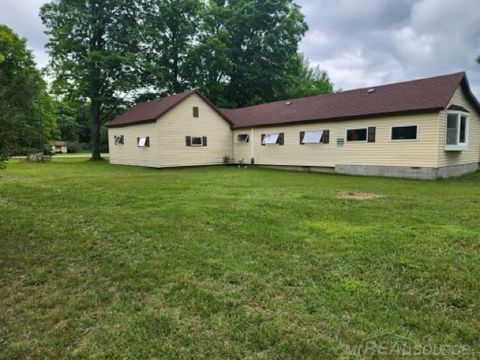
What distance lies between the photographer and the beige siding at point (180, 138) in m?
19.4

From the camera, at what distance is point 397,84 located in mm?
16469

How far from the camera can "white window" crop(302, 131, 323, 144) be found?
56.4 ft

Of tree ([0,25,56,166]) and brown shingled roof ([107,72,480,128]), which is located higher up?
brown shingled roof ([107,72,480,128])

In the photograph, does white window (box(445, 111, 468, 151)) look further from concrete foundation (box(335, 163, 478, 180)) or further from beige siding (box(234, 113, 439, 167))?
beige siding (box(234, 113, 439, 167))

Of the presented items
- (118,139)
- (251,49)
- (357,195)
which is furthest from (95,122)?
(357,195)

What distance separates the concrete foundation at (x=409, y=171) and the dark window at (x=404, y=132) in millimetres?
1218

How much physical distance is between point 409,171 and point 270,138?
25.4 feet

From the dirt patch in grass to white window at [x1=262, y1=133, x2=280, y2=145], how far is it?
393 inches

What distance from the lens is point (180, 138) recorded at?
65.7ft

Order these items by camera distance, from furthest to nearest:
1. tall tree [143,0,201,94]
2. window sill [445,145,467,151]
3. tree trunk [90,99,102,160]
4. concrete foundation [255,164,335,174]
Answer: tall tree [143,0,201,94] < tree trunk [90,99,102,160] < concrete foundation [255,164,335,174] < window sill [445,145,467,151]

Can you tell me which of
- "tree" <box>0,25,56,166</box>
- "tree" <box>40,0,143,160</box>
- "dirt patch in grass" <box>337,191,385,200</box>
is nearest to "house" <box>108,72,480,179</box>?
"tree" <box>40,0,143,160</box>

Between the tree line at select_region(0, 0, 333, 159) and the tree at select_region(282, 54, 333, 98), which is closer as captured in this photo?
the tree line at select_region(0, 0, 333, 159)

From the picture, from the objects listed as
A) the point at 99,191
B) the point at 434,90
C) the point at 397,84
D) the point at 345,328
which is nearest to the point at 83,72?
the point at 99,191

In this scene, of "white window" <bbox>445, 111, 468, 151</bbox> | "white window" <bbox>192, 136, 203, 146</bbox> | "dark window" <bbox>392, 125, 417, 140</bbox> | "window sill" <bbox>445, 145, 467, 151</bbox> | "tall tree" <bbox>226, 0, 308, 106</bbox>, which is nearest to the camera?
"window sill" <bbox>445, 145, 467, 151</bbox>
